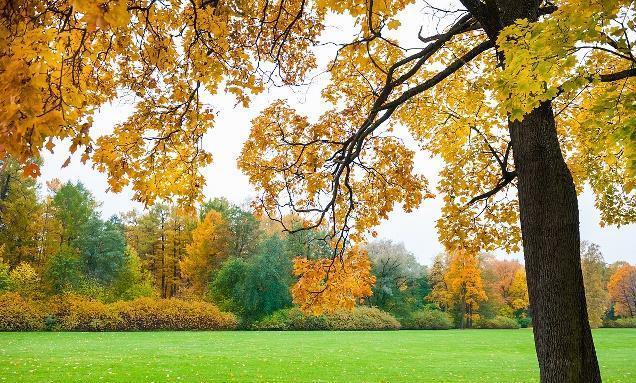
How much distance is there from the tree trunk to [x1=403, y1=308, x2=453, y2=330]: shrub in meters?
44.8

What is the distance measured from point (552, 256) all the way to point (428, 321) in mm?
45976

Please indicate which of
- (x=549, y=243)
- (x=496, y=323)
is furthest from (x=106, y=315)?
(x=496, y=323)

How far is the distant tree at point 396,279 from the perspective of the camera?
161 feet

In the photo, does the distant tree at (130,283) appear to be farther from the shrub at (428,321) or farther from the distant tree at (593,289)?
the distant tree at (593,289)

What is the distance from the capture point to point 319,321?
3978 cm

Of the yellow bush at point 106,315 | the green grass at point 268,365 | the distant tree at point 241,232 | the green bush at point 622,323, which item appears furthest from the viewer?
the green bush at point 622,323

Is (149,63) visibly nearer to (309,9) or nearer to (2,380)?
(309,9)

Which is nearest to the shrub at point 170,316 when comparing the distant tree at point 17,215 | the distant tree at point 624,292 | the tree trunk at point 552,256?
the distant tree at point 17,215

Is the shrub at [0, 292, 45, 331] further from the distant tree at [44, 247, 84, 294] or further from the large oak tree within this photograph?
the large oak tree

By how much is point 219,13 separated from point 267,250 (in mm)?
36969

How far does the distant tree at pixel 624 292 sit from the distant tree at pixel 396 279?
105 ft

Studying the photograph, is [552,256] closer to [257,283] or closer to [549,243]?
[549,243]

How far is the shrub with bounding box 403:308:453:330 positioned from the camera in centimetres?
4750

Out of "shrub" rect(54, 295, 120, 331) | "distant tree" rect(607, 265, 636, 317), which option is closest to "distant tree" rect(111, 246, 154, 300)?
"shrub" rect(54, 295, 120, 331)
